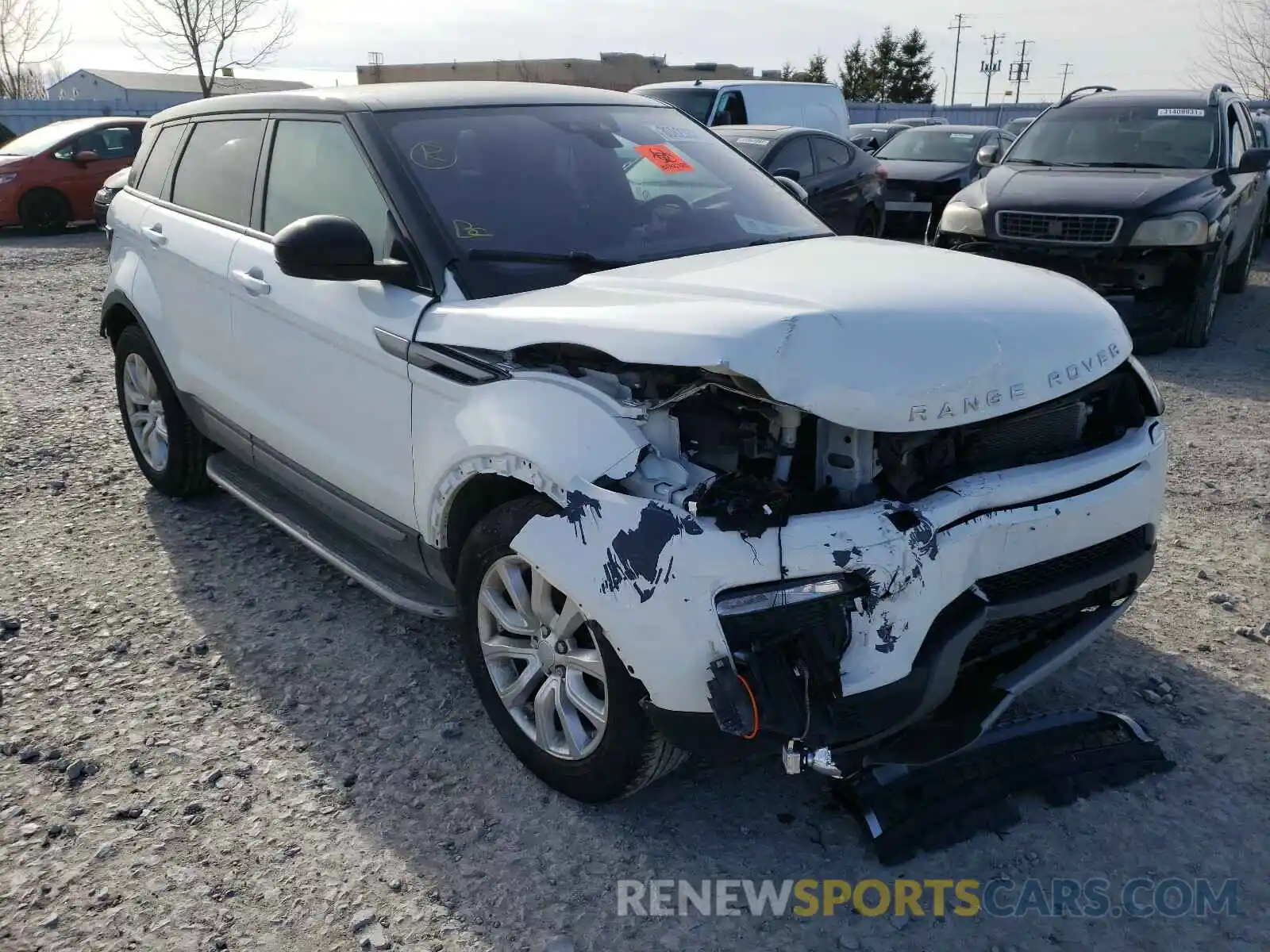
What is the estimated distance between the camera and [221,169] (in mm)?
4199

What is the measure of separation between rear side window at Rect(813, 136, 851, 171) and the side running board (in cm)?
A: 756

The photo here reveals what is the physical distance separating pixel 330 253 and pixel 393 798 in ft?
5.08

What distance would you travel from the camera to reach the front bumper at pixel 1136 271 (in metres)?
7.20

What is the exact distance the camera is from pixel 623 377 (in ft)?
8.47

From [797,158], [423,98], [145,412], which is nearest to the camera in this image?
[423,98]

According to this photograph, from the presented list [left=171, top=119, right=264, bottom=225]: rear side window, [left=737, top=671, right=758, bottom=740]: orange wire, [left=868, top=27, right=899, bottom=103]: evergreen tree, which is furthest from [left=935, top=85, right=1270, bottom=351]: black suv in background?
[left=868, top=27, right=899, bottom=103]: evergreen tree

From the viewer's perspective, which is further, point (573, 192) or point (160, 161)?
point (160, 161)

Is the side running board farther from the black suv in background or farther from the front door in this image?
the black suv in background

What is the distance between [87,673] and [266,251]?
1604 mm

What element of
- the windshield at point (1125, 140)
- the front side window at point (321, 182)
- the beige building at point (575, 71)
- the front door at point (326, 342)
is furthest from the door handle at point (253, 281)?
the beige building at point (575, 71)

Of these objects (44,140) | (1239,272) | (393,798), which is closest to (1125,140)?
(1239,272)

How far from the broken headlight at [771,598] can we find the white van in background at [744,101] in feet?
33.9

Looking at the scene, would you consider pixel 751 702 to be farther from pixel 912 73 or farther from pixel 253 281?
pixel 912 73

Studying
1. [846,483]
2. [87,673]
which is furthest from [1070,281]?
[87,673]
